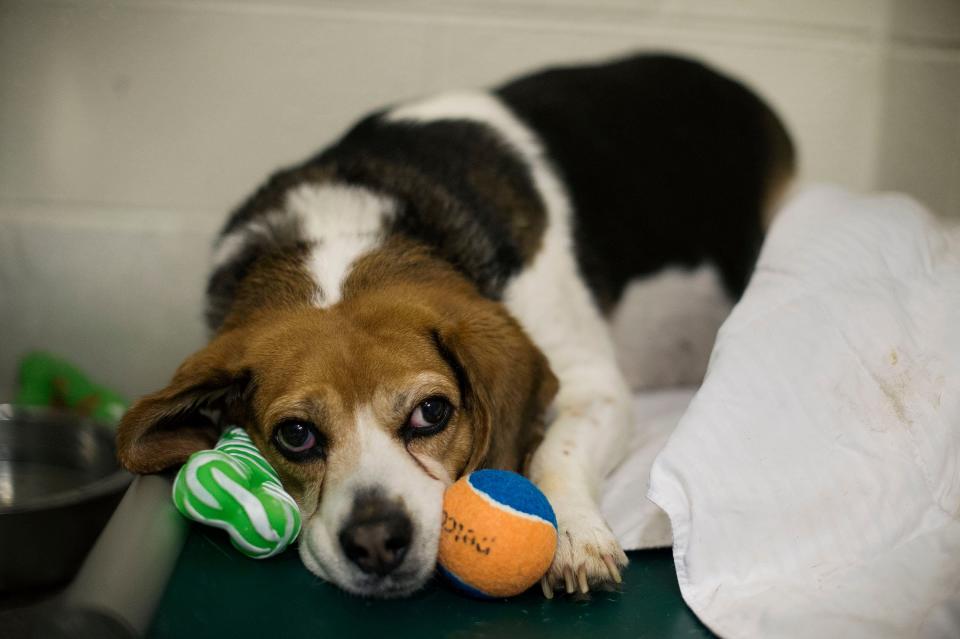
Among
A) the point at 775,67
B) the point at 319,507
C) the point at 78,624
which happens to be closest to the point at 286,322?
the point at 319,507

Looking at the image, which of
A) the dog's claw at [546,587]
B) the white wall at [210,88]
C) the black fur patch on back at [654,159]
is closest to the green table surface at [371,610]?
the dog's claw at [546,587]

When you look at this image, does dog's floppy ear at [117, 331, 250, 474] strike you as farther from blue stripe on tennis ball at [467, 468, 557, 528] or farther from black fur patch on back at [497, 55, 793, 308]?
black fur patch on back at [497, 55, 793, 308]

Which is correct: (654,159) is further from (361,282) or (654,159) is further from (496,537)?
(496,537)

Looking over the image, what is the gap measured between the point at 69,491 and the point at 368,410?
43.1 inches

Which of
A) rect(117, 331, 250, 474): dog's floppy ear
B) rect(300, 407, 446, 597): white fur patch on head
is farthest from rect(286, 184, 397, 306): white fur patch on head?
rect(300, 407, 446, 597): white fur patch on head

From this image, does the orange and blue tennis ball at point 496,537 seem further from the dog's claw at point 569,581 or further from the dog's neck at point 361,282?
the dog's neck at point 361,282

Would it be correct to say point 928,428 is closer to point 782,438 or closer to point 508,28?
point 782,438

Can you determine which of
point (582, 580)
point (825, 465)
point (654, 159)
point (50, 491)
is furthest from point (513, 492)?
point (50, 491)

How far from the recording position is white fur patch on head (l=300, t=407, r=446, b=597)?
5.08 feet

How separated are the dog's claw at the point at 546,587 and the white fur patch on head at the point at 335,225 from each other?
2.22ft

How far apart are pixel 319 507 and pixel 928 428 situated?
1120mm

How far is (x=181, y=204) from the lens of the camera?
3340 millimetres

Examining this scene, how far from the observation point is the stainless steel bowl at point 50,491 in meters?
2.15

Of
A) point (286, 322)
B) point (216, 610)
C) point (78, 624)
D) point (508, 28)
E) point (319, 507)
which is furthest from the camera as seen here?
point (508, 28)
